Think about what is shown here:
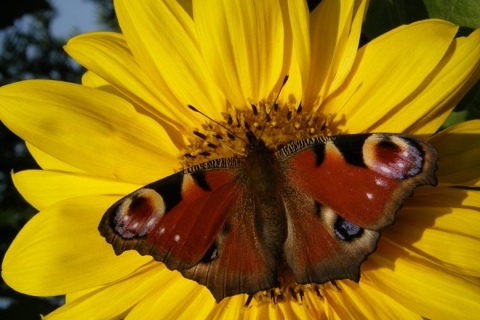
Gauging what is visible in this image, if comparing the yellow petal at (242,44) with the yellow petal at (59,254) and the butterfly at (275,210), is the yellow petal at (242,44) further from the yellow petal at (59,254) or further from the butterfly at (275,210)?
the yellow petal at (59,254)

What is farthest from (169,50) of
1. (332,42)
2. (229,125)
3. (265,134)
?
(332,42)

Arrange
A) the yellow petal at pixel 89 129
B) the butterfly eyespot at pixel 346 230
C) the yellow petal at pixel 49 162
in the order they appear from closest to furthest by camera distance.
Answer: the butterfly eyespot at pixel 346 230 → the yellow petal at pixel 89 129 → the yellow petal at pixel 49 162

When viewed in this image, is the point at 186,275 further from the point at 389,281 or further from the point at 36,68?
the point at 36,68

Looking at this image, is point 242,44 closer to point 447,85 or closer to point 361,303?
point 447,85

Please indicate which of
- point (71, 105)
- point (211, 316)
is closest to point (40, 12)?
point (71, 105)

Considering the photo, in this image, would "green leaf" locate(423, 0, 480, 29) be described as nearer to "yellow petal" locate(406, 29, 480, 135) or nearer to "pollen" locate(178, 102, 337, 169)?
"yellow petal" locate(406, 29, 480, 135)

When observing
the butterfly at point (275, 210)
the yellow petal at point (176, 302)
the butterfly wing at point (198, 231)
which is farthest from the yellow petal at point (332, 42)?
the yellow petal at point (176, 302)

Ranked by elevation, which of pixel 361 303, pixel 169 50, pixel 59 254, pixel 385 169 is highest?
pixel 169 50
